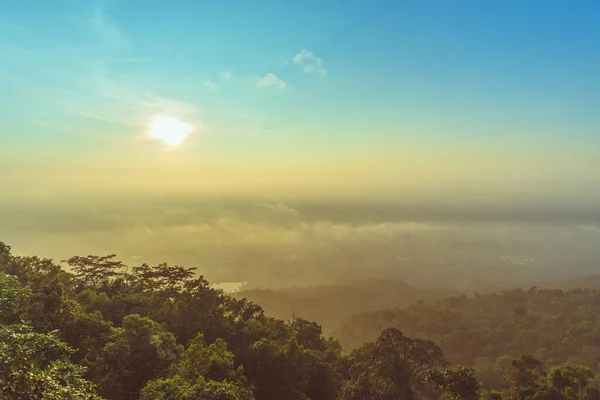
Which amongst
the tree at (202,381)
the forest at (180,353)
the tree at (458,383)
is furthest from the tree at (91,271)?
the tree at (458,383)

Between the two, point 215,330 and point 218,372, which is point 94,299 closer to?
point 215,330

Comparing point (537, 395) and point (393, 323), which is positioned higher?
point (537, 395)

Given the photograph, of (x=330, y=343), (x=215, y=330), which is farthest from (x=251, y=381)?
(x=330, y=343)

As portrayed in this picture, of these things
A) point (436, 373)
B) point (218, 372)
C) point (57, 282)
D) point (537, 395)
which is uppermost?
point (57, 282)

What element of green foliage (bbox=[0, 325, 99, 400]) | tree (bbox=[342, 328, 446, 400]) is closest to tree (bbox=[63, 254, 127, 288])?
tree (bbox=[342, 328, 446, 400])

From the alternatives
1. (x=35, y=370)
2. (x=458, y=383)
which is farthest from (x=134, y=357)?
(x=458, y=383)

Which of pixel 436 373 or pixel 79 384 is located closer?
pixel 79 384

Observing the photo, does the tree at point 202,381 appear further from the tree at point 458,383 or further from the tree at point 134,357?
the tree at point 458,383

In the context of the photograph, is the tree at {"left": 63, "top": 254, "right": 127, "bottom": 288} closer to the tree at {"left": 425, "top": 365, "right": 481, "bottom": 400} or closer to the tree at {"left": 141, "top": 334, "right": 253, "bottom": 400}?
the tree at {"left": 141, "top": 334, "right": 253, "bottom": 400}
